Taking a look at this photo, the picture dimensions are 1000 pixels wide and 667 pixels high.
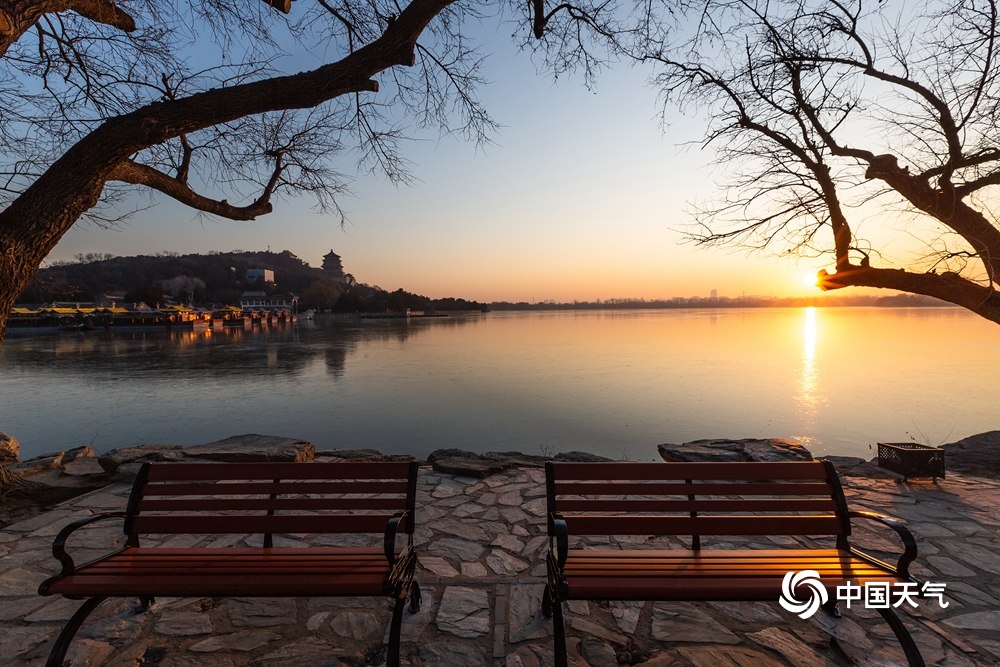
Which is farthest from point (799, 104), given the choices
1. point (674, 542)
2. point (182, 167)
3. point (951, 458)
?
point (182, 167)

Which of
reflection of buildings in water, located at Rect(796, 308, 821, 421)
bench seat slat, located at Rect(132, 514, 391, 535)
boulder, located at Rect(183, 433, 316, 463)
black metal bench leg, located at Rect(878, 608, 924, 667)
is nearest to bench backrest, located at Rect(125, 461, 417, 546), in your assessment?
bench seat slat, located at Rect(132, 514, 391, 535)

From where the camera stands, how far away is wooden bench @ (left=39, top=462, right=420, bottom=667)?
2.15 meters

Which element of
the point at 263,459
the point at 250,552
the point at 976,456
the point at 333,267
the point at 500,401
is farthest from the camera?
the point at 333,267

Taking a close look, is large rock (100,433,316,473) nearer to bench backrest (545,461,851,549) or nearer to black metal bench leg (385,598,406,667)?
black metal bench leg (385,598,406,667)

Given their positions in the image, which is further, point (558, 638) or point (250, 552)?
point (250, 552)

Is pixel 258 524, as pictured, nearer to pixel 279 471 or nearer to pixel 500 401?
pixel 279 471

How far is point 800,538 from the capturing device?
360 centimetres

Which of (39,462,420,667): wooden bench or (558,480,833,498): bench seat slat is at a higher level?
(558,480,833,498): bench seat slat

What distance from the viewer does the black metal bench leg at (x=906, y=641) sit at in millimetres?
2049

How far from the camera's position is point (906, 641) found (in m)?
2.10

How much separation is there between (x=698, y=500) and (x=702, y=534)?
0.19 metres
